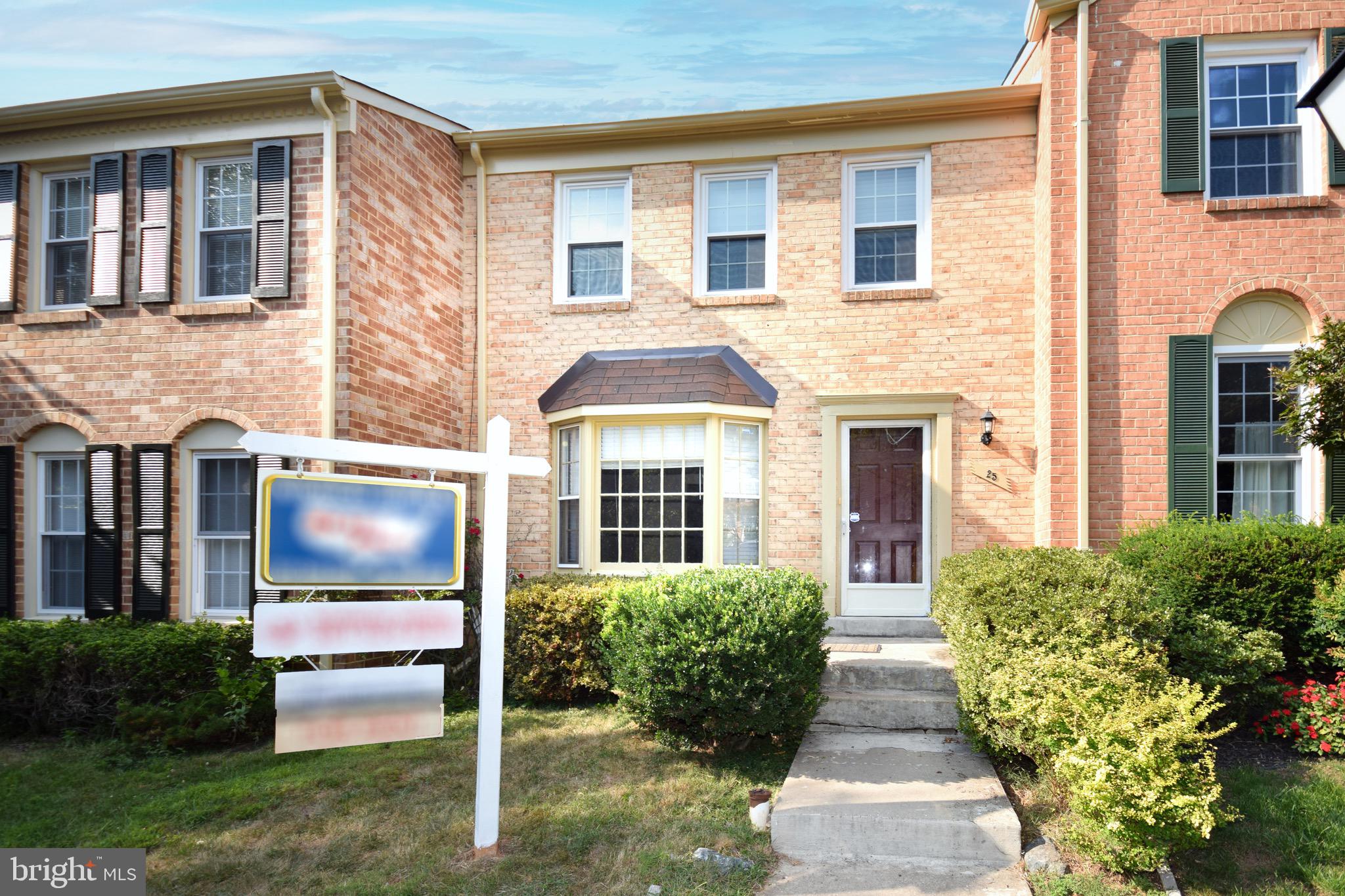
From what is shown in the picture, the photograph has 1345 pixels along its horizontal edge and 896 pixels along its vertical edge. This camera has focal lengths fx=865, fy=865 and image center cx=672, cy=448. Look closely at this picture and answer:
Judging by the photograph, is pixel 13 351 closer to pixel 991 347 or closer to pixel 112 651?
pixel 112 651

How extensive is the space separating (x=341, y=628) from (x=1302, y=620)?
22.0ft

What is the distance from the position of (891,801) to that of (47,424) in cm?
896

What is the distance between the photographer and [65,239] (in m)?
9.22

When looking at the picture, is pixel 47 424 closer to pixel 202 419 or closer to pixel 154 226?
pixel 202 419

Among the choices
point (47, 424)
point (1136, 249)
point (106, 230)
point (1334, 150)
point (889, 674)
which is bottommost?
point (889, 674)

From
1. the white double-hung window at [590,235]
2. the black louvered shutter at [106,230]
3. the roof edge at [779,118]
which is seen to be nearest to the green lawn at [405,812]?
the black louvered shutter at [106,230]

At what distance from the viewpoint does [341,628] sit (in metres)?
4.45

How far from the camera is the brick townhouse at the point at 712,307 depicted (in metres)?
8.19

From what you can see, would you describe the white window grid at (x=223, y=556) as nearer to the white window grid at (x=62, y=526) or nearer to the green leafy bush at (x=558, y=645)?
the white window grid at (x=62, y=526)

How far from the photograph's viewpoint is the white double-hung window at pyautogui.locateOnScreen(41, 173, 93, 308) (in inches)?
363

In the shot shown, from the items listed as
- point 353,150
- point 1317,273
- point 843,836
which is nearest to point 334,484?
point 843,836

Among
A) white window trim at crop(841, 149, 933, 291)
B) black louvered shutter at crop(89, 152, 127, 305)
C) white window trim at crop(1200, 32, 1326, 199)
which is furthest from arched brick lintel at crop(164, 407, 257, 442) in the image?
white window trim at crop(1200, 32, 1326, 199)

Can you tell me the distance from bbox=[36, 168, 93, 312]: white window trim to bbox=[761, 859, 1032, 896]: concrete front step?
8976 millimetres

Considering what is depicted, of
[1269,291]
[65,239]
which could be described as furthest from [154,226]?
[1269,291]
